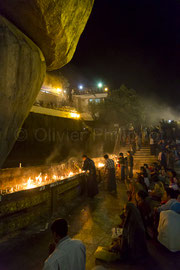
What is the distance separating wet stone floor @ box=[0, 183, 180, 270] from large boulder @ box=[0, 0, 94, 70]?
4.25 meters

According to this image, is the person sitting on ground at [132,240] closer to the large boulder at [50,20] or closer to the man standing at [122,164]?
the large boulder at [50,20]

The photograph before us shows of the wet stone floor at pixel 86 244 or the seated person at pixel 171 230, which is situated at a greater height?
the seated person at pixel 171 230

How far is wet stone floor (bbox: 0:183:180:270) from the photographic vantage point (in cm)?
354

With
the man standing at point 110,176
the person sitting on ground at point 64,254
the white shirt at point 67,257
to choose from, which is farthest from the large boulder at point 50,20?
the man standing at point 110,176

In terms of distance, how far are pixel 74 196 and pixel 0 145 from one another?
21.0 feet

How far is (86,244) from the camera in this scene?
4.32 meters

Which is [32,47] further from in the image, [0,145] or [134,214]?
[134,214]

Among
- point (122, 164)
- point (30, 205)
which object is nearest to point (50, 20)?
point (30, 205)

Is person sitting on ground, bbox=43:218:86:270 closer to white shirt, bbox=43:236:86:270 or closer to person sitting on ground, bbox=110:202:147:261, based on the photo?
white shirt, bbox=43:236:86:270

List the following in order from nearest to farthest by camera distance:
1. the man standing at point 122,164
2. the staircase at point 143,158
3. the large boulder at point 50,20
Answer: the large boulder at point 50,20 < the man standing at point 122,164 < the staircase at point 143,158

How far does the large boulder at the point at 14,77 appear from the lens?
73.2 inches

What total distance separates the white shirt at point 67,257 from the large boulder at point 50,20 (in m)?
2.85

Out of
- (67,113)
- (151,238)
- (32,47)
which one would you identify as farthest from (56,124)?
(32,47)

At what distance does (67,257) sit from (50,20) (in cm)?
304
